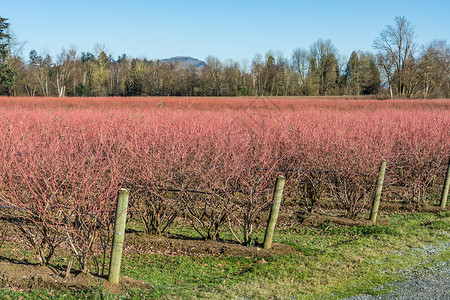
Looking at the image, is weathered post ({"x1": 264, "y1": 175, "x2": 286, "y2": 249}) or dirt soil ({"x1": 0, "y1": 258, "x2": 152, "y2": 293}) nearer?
dirt soil ({"x1": 0, "y1": 258, "x2": 152, "y2": 293})

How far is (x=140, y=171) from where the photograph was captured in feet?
23.1

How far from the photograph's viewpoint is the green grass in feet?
15.3

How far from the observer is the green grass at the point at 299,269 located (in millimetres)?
4674

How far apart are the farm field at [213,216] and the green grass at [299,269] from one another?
2cm

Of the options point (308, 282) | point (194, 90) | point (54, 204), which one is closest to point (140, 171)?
point (54, 204)

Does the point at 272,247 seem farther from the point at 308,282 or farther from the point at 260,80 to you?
the point at 260,80

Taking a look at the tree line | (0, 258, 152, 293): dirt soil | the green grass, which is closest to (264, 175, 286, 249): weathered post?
the green grass

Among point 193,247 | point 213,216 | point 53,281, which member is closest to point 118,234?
point 53,281

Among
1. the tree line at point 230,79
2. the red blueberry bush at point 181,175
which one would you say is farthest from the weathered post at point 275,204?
the tree line at point 230,79

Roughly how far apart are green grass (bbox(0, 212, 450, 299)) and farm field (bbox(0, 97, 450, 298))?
23 mm

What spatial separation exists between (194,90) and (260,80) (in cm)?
1037

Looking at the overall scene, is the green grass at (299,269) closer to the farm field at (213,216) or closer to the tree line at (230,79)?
the farm field at (213,216)

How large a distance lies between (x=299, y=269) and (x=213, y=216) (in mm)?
1838

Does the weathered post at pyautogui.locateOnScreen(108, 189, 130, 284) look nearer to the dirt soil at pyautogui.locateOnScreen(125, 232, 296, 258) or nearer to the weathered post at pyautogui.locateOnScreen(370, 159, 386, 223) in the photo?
the dirt soil at pyautogui.locateOnScreen(125, 232, 296, 258)
